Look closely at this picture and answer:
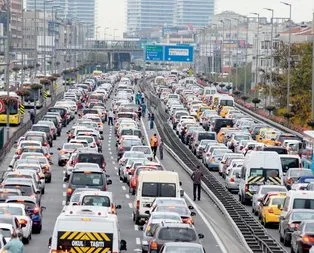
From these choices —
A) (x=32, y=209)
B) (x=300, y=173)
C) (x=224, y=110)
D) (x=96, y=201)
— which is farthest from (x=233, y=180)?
(x=224, y=110)

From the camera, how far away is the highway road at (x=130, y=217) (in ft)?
126

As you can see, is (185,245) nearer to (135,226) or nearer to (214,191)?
(135,226)

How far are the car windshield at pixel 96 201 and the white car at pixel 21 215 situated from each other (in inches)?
76.9

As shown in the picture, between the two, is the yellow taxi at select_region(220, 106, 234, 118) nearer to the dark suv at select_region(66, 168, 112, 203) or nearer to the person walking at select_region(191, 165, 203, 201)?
the person walking at select_region(191, 165, 203, 201)

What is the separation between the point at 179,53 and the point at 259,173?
94247 millimetres

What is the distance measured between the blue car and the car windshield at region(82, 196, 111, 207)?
1401 millimetres

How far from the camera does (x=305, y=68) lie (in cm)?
11688

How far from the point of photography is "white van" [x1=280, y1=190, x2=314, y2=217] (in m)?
41.2

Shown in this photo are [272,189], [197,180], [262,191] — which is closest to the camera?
[272,189]

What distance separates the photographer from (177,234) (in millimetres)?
32781

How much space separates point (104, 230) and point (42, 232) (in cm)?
1130

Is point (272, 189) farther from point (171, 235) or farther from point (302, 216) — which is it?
point (171, 235)

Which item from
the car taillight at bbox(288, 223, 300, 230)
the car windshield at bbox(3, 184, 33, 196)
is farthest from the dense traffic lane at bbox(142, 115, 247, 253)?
the car windshield at bbox(3, 184, 33, 196)

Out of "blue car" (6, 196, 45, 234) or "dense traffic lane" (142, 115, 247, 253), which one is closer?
"dense traffic lane" (142, 115, 247, 253)
